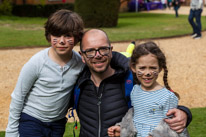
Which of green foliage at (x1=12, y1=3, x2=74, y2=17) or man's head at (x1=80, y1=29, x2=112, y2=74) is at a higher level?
man's head at (x1=80, y1=29, x2=112, y2=74)

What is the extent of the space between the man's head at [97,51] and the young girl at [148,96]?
21 centimetres

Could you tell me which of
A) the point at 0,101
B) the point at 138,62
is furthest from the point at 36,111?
the point at 0,101

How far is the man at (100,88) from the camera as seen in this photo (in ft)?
7.84

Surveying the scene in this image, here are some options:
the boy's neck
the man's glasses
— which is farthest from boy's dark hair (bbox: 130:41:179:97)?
the boy's neck

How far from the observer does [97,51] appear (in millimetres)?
2375

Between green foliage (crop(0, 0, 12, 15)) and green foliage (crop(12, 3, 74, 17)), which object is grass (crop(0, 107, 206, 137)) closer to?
green foliage (crop(0, 0, 12, 15))

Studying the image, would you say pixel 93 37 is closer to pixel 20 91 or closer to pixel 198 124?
pixel 20 91

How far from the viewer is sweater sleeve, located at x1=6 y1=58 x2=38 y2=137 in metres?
2.49

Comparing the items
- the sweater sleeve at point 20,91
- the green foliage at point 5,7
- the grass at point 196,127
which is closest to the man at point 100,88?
the sweater sleeve at point 20,91

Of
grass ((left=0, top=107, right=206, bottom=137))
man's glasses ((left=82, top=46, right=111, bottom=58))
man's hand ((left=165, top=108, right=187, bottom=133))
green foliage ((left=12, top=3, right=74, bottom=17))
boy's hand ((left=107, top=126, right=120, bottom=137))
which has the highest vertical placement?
man's glasses ((left=82, top=46, right=111, bottom=58))

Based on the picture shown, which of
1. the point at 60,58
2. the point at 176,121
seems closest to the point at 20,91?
the point at 60,58

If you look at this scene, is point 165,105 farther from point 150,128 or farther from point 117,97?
point 117,97

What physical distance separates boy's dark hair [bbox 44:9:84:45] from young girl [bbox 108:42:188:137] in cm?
50

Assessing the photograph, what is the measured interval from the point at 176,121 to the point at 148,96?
24 cm
